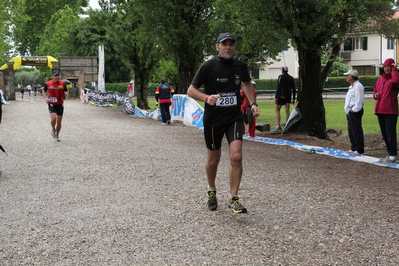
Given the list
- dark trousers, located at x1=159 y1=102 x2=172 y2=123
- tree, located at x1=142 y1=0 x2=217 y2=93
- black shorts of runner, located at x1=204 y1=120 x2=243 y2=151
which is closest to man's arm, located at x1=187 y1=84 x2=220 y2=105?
black shorts of runner, located at x1=204 y1=120 x2=243 y2=151

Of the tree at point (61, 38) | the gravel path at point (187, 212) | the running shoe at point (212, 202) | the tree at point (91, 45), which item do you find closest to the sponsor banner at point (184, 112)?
the gravel path at point (187, 212)

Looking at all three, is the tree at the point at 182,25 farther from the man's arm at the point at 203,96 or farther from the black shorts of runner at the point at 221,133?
the black shorts of runner at the point at 221,133

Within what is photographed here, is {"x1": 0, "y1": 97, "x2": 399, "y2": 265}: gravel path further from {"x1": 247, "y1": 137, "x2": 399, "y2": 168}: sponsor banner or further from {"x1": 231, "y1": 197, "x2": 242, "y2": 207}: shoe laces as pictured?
{"x1": 247, "y1": 137, "x2": 399, "y2": 168}: sponsor banner

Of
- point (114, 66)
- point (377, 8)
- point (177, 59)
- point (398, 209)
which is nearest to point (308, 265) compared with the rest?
point (398, 209)

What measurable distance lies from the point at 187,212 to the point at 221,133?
3.20ft

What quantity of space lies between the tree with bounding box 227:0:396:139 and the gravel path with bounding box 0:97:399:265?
357 centimetres

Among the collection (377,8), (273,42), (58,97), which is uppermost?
(377,8)

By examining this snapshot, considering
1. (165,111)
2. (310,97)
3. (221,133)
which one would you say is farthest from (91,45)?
(221,133)

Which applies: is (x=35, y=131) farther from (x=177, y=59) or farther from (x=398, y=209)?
(x=398, y=209)

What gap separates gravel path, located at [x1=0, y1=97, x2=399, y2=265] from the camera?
15.7 feet

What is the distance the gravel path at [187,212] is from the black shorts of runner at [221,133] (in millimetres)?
772

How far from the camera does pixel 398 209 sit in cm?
653

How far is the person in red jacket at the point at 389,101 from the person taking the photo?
1009 cm

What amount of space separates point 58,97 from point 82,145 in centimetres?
200
